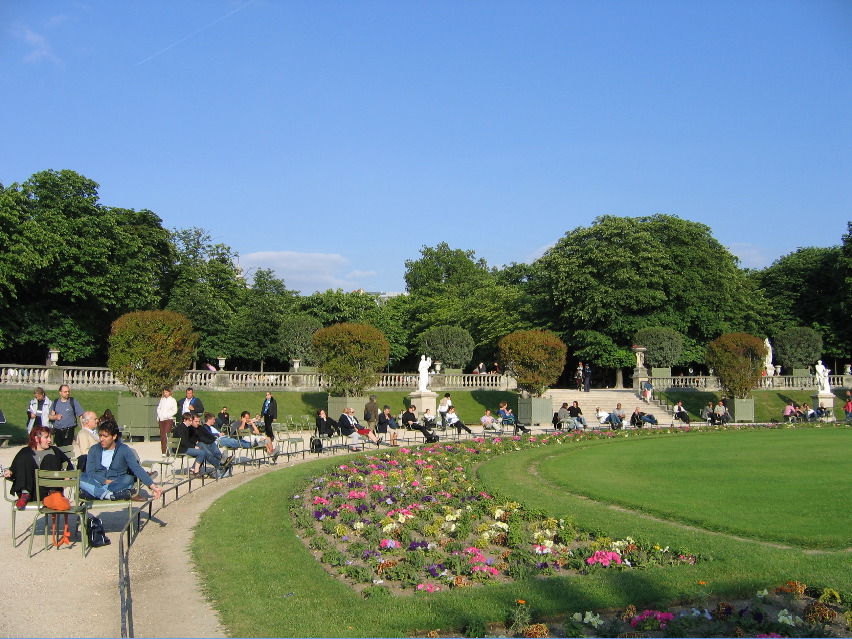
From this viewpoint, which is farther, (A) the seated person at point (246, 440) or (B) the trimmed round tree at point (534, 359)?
(B) the trimmed round tree at point (534, 359)

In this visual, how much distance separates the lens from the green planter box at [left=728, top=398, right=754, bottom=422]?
3934 centimetres

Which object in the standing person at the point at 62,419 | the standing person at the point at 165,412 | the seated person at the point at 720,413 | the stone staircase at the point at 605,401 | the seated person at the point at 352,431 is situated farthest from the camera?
the stone staircase at the point at 605,401

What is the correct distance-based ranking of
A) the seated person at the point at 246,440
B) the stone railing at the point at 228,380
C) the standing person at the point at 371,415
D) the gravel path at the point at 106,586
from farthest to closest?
1. the stone railing at the point at 228,380
2. the standing person at the point at 371,415
3. the seated person at the point at 246,440
4. the gravel path at the point at 106,586

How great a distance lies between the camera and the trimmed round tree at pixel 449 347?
5503 cm

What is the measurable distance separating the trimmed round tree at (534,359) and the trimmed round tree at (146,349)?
1575 cm

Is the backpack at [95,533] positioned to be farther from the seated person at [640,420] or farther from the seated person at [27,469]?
the seated person at [640,420]

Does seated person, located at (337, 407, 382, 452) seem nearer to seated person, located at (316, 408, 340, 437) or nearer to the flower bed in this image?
seated person, located at (316, 408, 340, 437)

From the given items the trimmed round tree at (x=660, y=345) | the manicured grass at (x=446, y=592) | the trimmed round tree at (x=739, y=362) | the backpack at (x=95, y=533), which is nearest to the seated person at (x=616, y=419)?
the trimmed round tree at (x=739, y=362)

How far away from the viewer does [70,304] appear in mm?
45281

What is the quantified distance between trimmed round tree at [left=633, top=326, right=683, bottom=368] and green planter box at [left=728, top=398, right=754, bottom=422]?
33.1ft

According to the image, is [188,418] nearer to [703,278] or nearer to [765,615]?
[765,615]

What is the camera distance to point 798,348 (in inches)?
2179

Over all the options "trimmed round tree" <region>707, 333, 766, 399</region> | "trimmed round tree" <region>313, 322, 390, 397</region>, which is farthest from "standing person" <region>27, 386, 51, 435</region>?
"trimmed round tree" <region>707, 333, 766, 399</region>

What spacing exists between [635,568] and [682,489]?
6.56 m
